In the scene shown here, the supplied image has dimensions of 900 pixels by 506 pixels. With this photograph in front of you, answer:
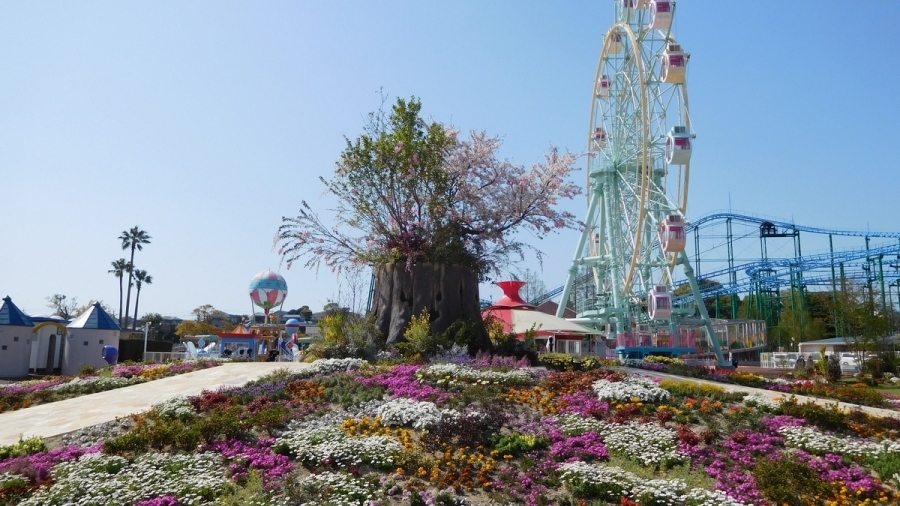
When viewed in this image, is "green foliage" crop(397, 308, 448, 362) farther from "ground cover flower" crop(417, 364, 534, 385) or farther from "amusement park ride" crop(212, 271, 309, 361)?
"amusement park ride" crop(212, 271, 309, 361)

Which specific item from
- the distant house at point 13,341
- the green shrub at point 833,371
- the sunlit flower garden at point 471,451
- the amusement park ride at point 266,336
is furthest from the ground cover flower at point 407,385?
the distant house at point 13,341

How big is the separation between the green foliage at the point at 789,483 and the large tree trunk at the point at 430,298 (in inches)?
444

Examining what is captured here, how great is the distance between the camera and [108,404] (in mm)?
15664

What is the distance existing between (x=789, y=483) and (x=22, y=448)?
1134cm

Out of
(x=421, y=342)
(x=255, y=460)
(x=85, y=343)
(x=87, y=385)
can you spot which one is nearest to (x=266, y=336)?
(x=85, y=343)

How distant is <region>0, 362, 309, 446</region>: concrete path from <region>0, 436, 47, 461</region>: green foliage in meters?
0.55

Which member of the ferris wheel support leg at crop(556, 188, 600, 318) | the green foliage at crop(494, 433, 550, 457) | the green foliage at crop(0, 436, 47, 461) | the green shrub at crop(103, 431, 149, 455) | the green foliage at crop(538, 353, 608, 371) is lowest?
the green foliage at crop(0, 436, 47, 461)

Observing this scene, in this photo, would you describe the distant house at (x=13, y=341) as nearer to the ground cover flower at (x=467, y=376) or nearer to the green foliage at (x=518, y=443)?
the ground cover flower at (x=467, y=376)

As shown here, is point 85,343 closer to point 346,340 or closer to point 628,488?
point 346,340

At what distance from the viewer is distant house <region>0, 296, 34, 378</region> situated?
33219 mm

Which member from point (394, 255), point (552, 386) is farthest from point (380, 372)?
point (394, 255)

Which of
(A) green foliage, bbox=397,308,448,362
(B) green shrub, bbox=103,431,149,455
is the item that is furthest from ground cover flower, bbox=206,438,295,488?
(A) green foliage, bbox=397,308,448,362

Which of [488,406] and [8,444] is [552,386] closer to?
[488,406]

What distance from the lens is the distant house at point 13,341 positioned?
33219 millimetres
